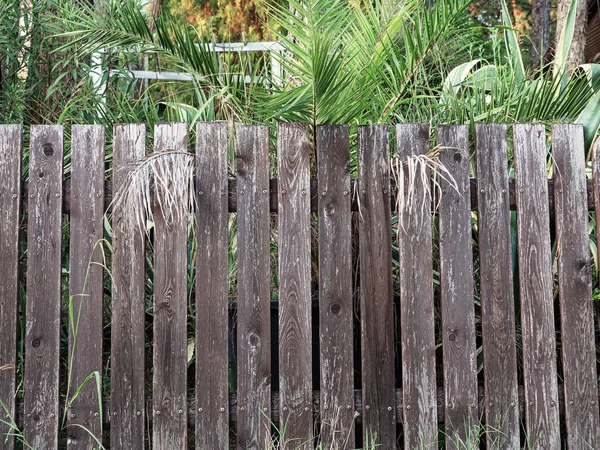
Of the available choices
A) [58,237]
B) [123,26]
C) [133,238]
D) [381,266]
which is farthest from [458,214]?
[123,26]

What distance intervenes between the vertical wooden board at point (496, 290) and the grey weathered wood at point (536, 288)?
52mm

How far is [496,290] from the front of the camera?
8.04ft

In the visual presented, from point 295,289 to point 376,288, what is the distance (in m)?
0.29

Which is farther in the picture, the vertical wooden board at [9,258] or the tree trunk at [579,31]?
the tree trunk at [579,31]

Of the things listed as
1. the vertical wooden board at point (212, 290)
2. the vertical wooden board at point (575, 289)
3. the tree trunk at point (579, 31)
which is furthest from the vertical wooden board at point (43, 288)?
the tree trunk at point (579, 31)

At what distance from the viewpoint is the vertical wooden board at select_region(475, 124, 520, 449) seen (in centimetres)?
242

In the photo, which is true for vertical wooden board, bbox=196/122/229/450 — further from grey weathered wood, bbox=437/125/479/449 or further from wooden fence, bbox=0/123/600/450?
grey weathered wood, bbox=437/125/479/449

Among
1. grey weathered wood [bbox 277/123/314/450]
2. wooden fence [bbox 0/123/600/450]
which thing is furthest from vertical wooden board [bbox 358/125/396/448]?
grey weathered wood [bbox 277/123/314/450]

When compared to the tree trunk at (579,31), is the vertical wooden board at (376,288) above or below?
below

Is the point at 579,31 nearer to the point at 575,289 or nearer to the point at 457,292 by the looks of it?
the point at 575,289

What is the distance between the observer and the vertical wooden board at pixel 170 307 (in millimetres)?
2396

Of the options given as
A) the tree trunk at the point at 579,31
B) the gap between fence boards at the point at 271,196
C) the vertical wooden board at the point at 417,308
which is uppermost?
the tree trunk at the point at 579,31


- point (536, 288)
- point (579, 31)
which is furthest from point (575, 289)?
point (579, 31)

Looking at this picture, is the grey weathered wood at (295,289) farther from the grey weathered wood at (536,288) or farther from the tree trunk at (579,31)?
the tree trunk at (579,31)
